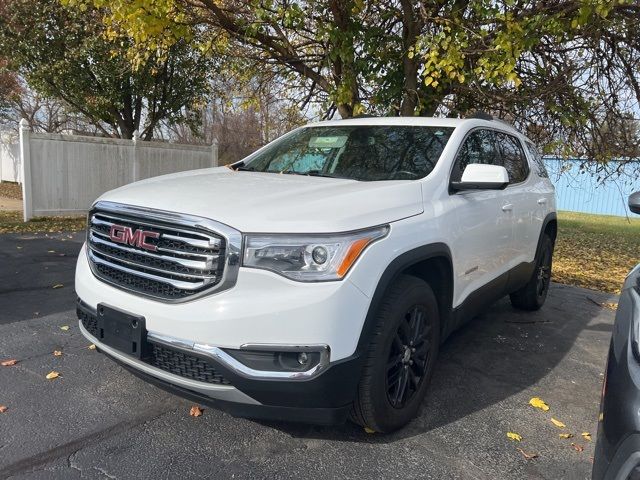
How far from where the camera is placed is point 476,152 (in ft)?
13.1

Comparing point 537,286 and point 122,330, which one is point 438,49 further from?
point 122,330

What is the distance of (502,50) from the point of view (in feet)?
19.6

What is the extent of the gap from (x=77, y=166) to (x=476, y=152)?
392 inches

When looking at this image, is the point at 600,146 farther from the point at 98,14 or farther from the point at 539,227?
the point at 98,14

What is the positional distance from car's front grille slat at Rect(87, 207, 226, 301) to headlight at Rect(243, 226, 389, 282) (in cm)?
16

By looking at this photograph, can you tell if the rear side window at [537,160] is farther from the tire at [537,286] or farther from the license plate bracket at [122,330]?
the license plate bracket at [122,330]

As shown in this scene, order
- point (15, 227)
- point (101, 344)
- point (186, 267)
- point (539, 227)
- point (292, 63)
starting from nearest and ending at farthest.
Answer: point (186, 267), point (101, 344), point (539, 227), point (292, 63), point (15, 227)

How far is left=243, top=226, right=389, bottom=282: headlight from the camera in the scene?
2.39 metres

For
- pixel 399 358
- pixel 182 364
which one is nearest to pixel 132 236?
pixel 182 364

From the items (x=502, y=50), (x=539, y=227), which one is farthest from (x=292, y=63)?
(x=539, y=227)

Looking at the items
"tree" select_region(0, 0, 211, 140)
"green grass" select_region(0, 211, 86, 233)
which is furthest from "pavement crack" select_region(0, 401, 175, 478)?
"tree" select_region(0, 0, 211, 140)

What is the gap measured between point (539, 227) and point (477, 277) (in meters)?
1.73

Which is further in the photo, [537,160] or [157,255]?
[537,160]

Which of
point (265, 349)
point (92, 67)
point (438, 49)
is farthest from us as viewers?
point (92, 67)
